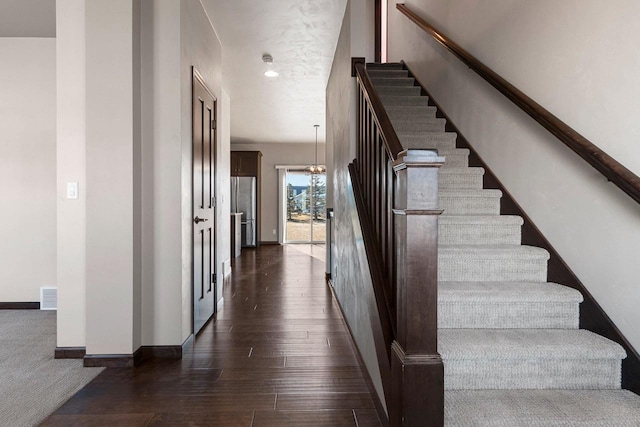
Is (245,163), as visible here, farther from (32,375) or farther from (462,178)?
(32,375)

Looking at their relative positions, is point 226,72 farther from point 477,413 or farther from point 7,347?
point 477,413

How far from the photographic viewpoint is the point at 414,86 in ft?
14.7

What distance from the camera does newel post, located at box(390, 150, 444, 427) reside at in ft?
4.20

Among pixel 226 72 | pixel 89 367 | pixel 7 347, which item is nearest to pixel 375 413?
pixel 89 367

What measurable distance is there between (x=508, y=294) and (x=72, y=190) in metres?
2.85

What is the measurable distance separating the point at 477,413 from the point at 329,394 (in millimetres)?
927

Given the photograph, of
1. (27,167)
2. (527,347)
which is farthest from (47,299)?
(527,347)

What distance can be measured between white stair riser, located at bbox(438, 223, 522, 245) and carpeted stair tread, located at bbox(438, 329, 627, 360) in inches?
29.8

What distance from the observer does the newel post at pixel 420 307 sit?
50.4 inches

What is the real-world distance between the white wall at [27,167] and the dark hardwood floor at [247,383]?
6.93ft

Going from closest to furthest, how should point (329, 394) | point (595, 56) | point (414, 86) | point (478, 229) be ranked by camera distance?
point (595, 56), point (329, 394), point (478, 229), point (414, 86)

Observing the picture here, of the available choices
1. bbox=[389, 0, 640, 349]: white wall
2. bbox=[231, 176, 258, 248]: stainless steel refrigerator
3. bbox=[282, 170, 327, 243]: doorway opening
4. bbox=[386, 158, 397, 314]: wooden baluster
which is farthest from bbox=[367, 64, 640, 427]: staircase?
bbox=[282, 170, 327, 243]: doorway opening

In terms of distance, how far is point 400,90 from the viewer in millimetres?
4328

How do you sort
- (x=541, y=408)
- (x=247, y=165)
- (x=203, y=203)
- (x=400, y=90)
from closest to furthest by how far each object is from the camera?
(x=541, y=408), (x=203, y=203), (x=400, y=90), (x=247, y=165)
